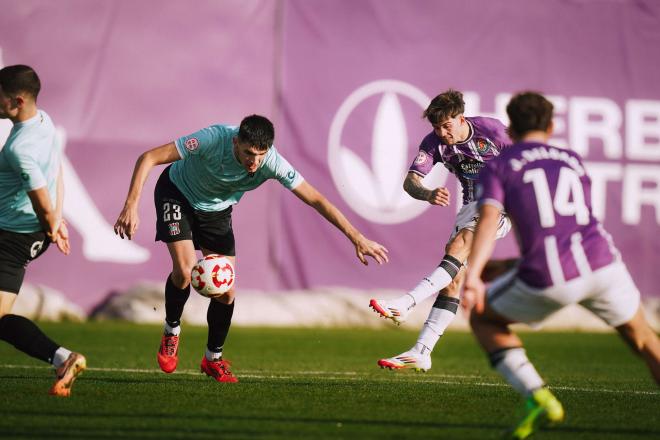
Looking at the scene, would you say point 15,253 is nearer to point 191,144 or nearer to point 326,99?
point 191,144

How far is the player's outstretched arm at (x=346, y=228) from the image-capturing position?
736 centimetres

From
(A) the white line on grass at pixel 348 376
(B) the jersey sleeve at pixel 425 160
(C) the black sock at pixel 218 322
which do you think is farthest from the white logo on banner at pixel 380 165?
(C) the black sock at pixel 218 322

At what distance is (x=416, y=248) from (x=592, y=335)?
9.78 ft

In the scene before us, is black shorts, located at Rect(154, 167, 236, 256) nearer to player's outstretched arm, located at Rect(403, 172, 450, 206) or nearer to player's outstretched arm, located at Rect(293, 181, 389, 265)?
player's outstretched arm, located at Rect(293, 181, 389, 265)

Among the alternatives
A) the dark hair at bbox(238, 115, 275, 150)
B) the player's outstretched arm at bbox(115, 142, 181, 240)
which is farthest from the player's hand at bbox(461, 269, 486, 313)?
the player's outstretched arm at bbox(115, 142, 181, 240)

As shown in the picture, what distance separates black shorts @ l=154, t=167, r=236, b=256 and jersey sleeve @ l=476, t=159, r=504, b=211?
3436mm

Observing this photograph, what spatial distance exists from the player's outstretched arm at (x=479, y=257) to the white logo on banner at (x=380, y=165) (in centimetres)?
1011

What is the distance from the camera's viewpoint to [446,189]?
8758 millimetres

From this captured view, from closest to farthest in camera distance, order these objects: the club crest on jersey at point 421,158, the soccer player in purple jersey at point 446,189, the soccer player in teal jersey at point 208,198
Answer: the soccer player in teal jersey at point 208,198
the soccer player in purple jersey at point 446,189
the club crest on jersey at point 421,158

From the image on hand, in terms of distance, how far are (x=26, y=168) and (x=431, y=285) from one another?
3822 mm

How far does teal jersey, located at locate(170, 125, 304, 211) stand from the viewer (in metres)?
7.84

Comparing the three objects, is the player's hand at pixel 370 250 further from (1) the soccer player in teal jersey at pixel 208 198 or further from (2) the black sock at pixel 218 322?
Answer: (2) the black sock at pixel 218 322

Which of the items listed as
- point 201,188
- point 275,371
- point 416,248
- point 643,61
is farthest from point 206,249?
point 643,61

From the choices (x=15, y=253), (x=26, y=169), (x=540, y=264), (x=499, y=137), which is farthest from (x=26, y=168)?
(x=499, y=137)
